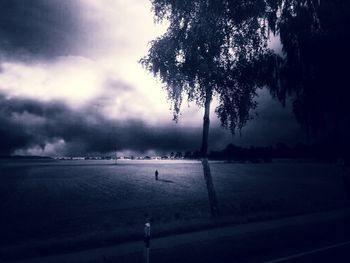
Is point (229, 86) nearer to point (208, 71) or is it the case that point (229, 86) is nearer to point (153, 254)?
point (208, 71)

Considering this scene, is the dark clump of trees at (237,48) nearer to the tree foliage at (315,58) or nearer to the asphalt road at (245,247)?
the tree foliage at (315,58)

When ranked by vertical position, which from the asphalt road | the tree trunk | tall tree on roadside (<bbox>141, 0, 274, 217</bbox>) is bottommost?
the asphalt road

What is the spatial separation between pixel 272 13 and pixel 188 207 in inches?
521

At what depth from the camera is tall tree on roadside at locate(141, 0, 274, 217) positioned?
17.0m

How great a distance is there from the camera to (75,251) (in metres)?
10.4

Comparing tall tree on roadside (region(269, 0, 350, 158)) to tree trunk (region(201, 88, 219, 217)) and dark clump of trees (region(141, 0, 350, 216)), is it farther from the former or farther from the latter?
tree trunk (region(201, 88, 219, 217))

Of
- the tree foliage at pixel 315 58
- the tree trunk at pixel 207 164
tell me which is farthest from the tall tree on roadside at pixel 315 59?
the tree trunk at pixel 207 164

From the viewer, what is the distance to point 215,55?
17641 mm

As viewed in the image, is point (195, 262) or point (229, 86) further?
point (229, 86)

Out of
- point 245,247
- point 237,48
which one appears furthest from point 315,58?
point 245,247

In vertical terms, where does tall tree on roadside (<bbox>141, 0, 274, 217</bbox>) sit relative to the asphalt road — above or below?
above

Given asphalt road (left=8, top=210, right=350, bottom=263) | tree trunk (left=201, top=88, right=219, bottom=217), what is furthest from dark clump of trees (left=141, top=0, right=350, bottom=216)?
asphalt road (left=8, top=210, right=350, bottom=263)

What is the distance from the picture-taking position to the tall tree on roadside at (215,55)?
17.0 m

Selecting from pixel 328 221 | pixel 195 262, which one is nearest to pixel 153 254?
pixel 195 262
